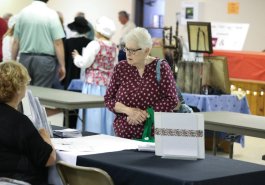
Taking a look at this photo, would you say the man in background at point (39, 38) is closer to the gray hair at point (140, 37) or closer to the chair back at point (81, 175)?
the gray hair at point (140, 37)

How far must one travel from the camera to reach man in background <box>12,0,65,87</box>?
725 centimetres

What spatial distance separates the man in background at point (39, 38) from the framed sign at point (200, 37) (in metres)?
1.37

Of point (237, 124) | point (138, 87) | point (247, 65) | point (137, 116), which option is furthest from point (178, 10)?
point (137, 116)

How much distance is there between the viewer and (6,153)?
3.43m

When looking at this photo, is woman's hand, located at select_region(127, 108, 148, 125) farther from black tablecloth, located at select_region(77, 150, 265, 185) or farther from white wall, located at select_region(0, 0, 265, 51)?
white wall, located at select_region(0, 0, 265, 51)

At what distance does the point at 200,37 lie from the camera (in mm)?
7262

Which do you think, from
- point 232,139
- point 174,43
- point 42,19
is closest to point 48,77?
point 42,19

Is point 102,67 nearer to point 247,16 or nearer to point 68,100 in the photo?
point 68,100

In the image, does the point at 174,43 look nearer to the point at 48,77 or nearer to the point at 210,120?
the point at 48,77

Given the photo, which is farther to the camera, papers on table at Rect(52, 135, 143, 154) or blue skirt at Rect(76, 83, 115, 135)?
blue skirt at Rect(76, 83, 115, 135)

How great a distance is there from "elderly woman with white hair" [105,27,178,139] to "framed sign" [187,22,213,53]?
109 inches

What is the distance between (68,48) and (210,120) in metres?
4.15

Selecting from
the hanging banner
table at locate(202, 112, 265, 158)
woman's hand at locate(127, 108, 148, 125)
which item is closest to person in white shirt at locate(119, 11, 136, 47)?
the hanging banner

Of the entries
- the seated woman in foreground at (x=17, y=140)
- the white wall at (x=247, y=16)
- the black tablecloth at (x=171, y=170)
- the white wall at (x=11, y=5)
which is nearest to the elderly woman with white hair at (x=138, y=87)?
the black tablecloth at (x=171, y=170)
